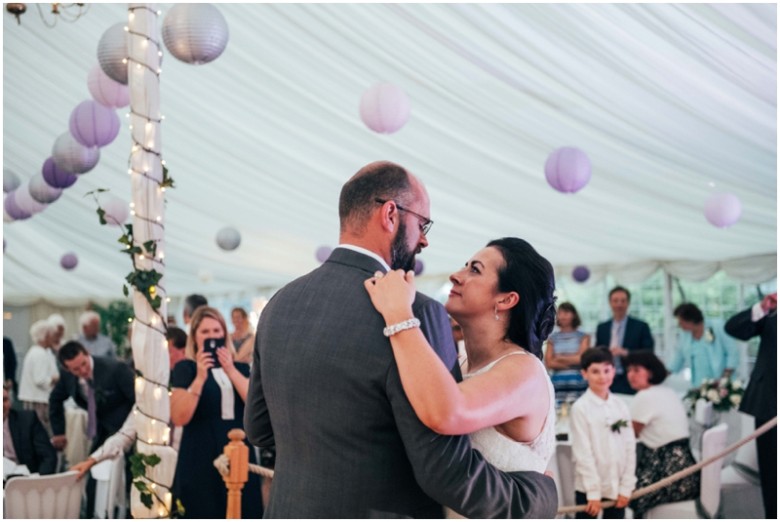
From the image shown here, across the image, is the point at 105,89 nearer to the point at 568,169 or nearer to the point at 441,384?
the point at 568,169

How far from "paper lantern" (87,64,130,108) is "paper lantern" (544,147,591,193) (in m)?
2.65

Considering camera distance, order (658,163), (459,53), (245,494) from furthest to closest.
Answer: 1. (658,163)
2. (459,53)
3. (245,494)

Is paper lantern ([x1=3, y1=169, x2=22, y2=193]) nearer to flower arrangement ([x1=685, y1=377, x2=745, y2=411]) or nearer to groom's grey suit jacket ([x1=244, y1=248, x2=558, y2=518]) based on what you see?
flower arrangement ([x1=685, y1=377, x2=745, y2=411])

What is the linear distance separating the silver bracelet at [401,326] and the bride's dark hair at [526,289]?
296mm

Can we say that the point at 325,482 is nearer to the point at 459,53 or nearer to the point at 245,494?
the point at 245,494

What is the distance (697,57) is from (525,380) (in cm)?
388

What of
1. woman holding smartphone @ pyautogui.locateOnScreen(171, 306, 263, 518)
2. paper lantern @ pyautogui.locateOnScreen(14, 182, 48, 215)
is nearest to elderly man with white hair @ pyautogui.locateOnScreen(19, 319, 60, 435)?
paper lantern @ pyautogui.locateOnScreen(14, 182, 48, 215)

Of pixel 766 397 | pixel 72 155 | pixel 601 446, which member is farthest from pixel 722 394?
pixel 72 155

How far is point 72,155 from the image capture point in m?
6.03

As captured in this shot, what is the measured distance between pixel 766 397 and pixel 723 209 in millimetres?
2015

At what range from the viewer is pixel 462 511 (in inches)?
64.1

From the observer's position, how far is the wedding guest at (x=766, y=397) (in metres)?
5.17

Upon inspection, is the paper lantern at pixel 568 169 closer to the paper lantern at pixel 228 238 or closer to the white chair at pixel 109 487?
the white chair at pixel 109 487

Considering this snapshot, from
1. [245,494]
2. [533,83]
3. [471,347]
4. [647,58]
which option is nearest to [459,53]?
[533,83]
